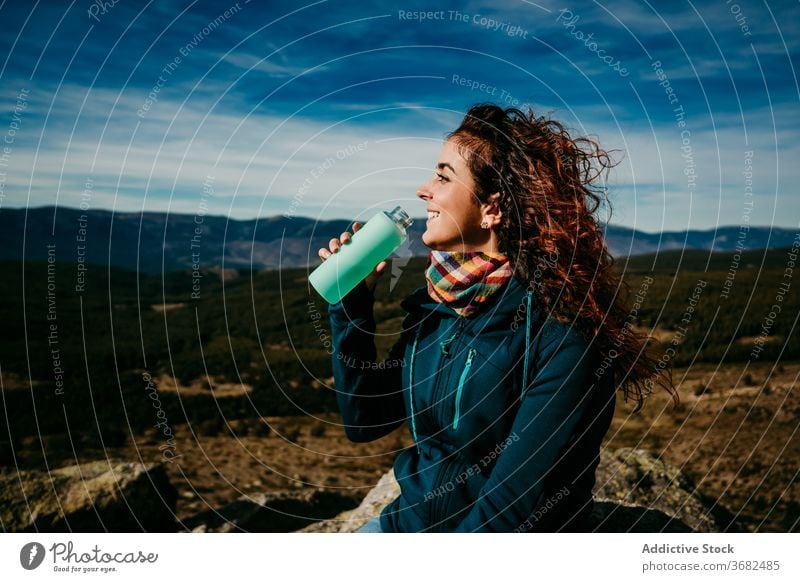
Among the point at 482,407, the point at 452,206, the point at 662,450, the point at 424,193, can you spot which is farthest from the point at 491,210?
the point at 662,450

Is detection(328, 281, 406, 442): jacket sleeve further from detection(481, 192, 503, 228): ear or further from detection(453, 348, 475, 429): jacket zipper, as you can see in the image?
detection(481, 192, 503, 228): ear

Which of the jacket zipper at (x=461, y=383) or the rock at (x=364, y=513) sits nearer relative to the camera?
the jacket zipper at (x=461, y=383)

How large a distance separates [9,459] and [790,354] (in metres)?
12.0

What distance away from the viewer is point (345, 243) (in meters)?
2.75

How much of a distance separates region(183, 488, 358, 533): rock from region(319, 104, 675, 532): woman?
2366mm

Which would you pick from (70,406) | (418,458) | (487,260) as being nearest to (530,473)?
(418,458)

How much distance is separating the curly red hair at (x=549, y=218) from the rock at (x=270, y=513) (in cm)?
317

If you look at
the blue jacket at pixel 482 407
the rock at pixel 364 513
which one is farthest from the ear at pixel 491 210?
the rock at pixel 364 513

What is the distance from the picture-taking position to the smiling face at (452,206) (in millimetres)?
2559

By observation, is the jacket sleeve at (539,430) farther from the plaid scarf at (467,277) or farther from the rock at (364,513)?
the rock at (364,513)

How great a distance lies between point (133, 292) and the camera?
3450 centimetres

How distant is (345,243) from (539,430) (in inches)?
42.5

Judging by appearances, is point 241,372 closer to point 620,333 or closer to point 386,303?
point 386,303

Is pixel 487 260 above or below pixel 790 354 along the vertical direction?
above
